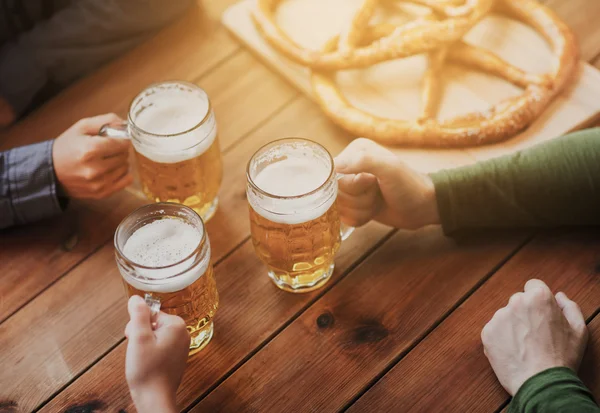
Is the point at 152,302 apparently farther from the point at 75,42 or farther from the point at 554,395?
the point at 75,42

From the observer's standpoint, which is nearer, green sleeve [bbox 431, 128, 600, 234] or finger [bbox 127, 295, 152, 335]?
finger [bbox 127, 295, 152, 335]

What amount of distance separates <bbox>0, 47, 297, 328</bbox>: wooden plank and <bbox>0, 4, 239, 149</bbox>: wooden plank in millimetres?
59

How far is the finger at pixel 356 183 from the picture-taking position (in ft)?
3.86

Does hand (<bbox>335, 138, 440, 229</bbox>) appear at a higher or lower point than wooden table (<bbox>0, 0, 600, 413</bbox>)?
higher

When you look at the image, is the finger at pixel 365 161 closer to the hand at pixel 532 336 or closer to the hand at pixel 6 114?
the hand at pixel 532 336

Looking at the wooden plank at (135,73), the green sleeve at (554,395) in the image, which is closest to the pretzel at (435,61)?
the wooden plank at (135,73)

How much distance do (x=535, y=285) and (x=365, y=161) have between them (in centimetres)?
32

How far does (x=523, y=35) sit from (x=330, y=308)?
2.49 feet

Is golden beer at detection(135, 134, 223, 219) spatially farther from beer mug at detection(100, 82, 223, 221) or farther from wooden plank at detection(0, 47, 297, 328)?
wooden plank at detection(0, 47, 297, 328)

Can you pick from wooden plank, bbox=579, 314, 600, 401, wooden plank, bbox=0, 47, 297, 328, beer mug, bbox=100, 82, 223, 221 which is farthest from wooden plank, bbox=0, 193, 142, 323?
wooden plank, bbox=579, 314, 600, 401

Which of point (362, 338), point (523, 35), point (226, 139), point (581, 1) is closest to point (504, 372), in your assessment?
point (362, 338)

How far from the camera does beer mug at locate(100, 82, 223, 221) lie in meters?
1.16

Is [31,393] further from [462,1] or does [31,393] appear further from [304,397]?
[462,1]

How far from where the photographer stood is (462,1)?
149 centimetres
